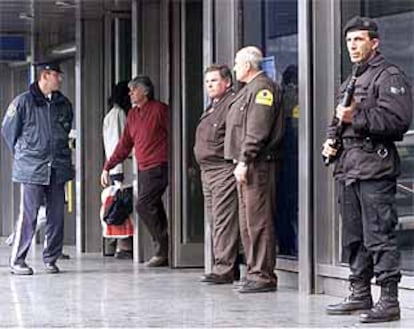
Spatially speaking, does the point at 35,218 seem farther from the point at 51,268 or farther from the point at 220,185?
the point at 220,185

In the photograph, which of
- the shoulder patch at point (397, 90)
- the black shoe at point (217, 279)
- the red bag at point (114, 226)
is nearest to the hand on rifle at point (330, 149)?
the shoulder patch at point (397, 90)

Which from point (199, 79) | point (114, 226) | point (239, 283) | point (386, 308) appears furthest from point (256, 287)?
point (114, 226)

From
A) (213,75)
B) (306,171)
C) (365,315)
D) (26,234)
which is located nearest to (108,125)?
(26,234)

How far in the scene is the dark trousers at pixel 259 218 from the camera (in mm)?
8969

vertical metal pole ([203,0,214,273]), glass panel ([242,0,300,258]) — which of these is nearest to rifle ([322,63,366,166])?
glass panel ([242,0,300,258])

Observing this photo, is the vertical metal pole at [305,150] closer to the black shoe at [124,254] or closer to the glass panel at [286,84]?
the glass panel at [286,84]

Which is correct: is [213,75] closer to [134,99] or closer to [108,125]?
[134,99]

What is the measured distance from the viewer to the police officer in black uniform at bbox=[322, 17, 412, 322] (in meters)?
7.27

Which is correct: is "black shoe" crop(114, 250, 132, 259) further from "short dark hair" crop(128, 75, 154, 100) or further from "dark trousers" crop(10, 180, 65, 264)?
"short dark hair" crop(128, 75, 154, 100)

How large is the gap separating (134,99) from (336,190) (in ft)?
10.8

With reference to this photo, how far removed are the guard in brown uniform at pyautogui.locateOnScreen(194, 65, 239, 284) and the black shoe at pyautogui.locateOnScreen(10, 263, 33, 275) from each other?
73.7 inches

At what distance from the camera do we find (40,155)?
1066 centimetres

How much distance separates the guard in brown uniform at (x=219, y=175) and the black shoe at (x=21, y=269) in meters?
1.87

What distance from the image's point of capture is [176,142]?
11.3m
